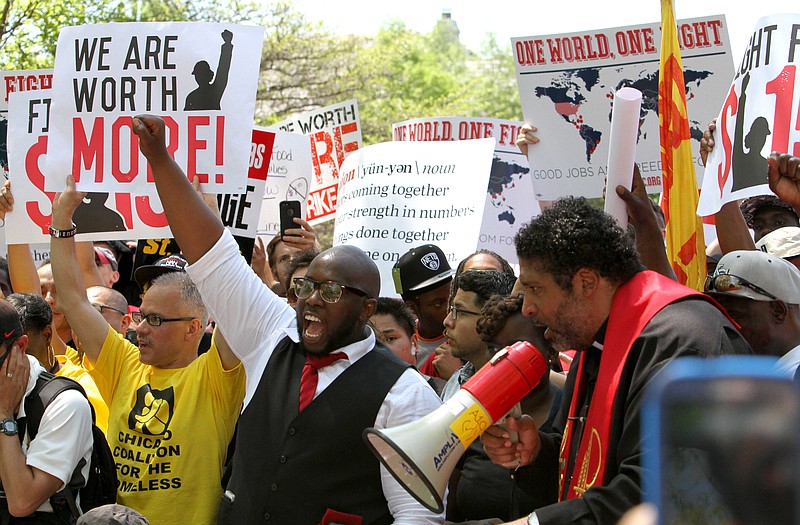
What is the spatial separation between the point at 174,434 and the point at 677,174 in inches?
98.7

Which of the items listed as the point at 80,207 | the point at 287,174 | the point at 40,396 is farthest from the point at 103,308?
the point at 287,174

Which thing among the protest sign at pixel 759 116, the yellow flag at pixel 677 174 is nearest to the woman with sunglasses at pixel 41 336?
the yellow flag at pixel 677 174

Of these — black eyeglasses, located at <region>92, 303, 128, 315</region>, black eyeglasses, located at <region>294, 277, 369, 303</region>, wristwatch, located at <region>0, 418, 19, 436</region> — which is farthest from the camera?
black eyeglasses, located at <region>92, 303, 128, 315</region>

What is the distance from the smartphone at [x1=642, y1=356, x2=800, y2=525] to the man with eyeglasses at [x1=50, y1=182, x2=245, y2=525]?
3455 mm

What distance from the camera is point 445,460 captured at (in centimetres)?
258

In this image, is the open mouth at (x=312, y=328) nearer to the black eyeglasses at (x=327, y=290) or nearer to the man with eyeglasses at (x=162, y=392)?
the black eyeglasses at (x=327, y=290)

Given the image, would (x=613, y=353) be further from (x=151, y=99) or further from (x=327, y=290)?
(x=151, y=99)

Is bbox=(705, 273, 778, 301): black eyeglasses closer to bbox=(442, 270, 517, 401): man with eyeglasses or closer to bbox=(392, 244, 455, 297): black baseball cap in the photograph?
bbox=(442, 270, 517, 401): man with eyeglasses

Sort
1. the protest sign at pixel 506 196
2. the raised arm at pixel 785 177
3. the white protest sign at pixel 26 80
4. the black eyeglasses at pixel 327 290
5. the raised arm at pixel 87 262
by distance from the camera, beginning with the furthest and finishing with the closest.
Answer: the protest sign at pixel 506 196, the white protest sign at pixel 26 80, the raised arm at pixel 87 262, the raised arm at pixel 785 177, the black eyeglasses at pixel 327 290

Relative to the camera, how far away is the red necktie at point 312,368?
11.4 ft

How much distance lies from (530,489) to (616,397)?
73cm

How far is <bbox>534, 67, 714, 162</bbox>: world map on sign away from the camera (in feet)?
20.0

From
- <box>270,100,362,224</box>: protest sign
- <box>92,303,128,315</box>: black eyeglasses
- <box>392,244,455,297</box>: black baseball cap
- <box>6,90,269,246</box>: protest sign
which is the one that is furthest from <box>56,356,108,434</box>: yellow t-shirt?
<box>270,100,362,224</box>: protest sign

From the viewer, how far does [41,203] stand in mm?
5383
